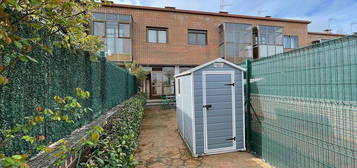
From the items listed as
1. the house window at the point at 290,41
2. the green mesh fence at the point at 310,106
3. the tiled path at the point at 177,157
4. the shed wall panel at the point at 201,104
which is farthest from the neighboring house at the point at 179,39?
the green mesh fence at the point at 310,106

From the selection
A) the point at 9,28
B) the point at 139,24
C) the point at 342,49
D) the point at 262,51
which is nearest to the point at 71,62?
the point at 9,28

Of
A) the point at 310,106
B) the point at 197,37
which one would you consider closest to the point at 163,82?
the point at 197,37

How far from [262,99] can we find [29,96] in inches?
152

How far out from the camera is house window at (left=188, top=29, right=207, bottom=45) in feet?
44.0

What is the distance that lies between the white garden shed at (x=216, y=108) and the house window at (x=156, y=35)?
9606 millimetres

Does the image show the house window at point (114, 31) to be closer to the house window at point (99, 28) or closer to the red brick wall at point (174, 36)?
the house window at point (99, 28)

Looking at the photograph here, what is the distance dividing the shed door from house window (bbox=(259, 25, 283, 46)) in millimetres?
11540

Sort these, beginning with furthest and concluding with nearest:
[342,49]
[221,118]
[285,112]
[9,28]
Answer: [221,118]
[285,112]
[342,49]
[9,28]

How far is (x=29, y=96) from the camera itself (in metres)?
1.54

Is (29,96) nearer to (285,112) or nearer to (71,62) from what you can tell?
(71,62)

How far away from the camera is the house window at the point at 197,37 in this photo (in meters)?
13.4

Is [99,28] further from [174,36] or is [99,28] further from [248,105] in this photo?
[248,105]

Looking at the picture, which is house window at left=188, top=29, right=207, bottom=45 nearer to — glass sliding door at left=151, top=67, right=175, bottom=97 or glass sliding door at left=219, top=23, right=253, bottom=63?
glass sliding door at left=219, top=23, right=253, bottom=63

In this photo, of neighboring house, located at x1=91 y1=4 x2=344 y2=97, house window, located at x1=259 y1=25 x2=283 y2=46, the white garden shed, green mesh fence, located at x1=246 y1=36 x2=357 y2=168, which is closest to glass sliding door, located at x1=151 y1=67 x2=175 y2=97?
neighboring house, located at x1=91 y1=4 x2=344 y2=97
